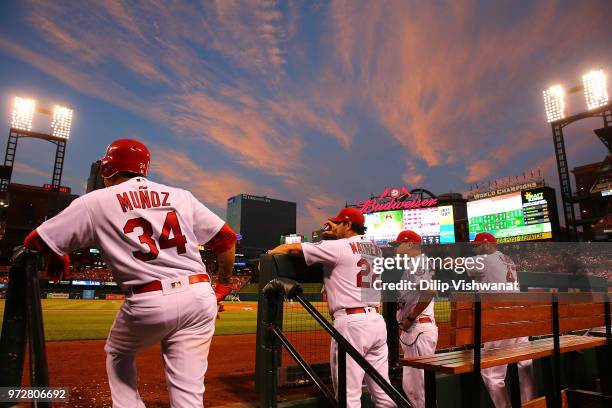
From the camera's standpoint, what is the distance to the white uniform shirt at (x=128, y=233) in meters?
2.06

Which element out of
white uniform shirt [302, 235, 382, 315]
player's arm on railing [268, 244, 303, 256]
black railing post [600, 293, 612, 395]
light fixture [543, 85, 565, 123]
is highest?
light fixture [543, 85, 565, 123]

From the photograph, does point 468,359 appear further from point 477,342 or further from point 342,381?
point 342,381

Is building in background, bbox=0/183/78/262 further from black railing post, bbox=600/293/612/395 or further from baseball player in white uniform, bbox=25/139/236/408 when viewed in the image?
black railing post, bbox=600/293/612/395

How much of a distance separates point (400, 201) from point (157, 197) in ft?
98.3

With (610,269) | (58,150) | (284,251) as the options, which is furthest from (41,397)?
(58,150)

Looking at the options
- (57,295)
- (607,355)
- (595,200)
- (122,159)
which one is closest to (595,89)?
(595,200)

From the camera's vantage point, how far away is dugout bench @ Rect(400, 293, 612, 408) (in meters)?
2.73

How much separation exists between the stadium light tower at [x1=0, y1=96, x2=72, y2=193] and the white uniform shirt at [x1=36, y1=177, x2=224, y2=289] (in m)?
46.3

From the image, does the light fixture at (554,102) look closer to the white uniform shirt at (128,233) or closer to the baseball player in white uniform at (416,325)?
the baseball player in white uniform at (416,325)

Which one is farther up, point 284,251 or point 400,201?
point 400,201

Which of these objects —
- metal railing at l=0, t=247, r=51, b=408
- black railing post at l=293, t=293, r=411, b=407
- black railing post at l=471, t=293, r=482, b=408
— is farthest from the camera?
black railing post at l=471, t=293, r=482, b=408

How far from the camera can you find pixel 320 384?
2574 millimetres

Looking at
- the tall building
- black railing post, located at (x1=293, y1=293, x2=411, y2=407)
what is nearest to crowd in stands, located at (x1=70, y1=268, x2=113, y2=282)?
black railing post, located at (x1=293, y1=293, x2=411, y2=407)

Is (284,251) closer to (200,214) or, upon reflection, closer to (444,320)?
(200,214)
